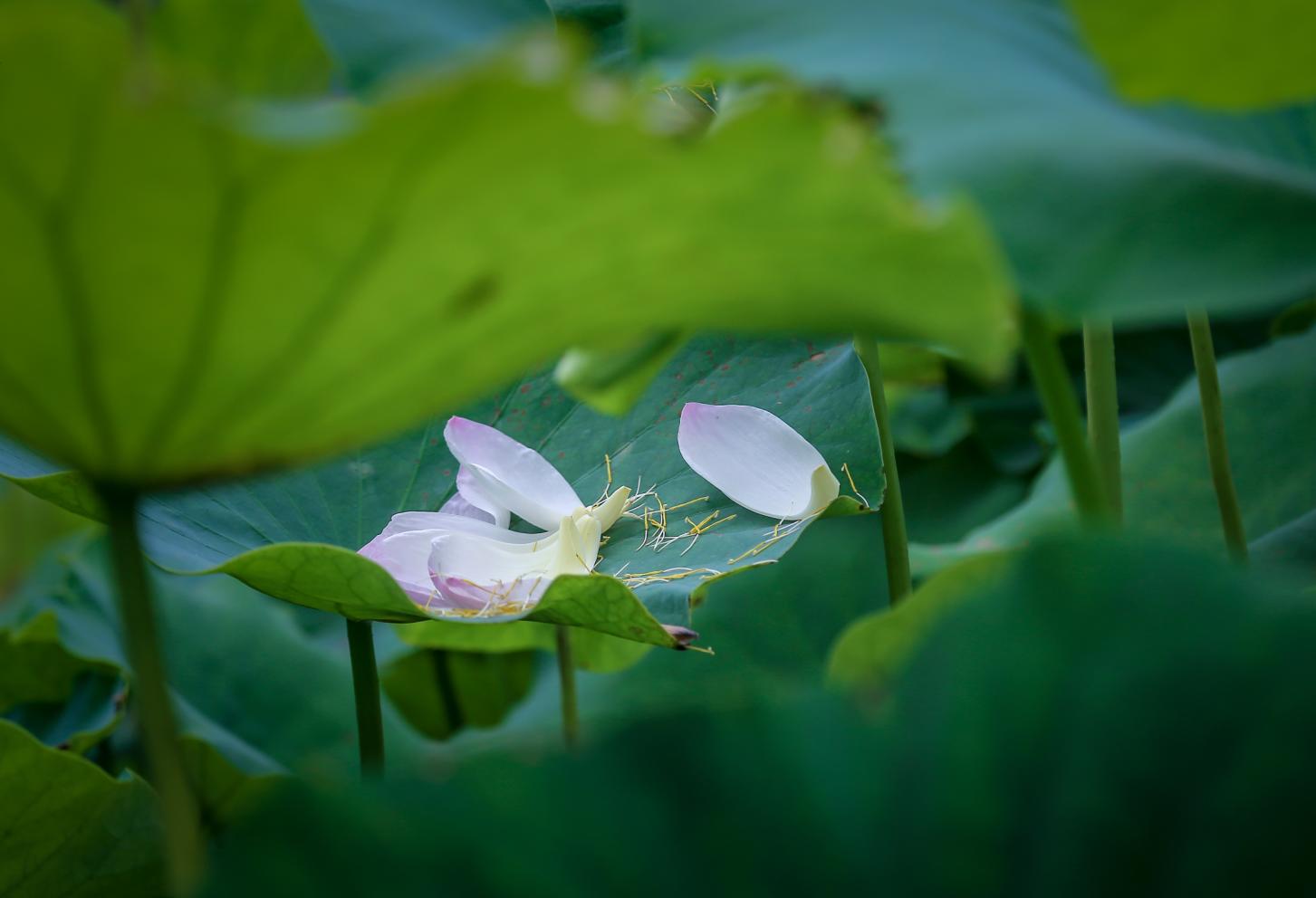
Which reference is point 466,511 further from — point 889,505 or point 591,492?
point 889,505

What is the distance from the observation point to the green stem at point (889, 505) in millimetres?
494

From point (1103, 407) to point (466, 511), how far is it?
314 millimetres

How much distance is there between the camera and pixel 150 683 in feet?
0.76

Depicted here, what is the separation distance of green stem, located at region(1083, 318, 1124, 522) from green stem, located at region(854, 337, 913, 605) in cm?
11

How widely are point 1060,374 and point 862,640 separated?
0.10 metres

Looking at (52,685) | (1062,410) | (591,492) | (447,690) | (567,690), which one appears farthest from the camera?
(447,690)

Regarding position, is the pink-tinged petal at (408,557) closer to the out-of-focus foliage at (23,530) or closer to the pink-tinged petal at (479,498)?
the pink-tinged petal at (479,498)

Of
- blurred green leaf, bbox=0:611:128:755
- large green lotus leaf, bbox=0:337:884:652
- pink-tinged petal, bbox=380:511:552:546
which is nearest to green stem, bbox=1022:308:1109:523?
large green lotus leaf, bbox=0:337:884:652

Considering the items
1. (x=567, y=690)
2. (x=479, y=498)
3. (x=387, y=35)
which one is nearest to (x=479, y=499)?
(x=479, y=498)

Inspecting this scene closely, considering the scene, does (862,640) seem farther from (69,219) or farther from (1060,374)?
(69,219)

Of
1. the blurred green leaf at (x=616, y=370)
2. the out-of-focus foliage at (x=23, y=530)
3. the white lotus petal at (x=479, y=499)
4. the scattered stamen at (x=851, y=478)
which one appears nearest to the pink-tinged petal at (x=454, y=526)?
the white lotus petal at (x=479, y=499)

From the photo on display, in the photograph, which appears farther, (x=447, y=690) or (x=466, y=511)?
(x=447, y=690)

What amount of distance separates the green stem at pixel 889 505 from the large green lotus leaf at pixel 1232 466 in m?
0.16

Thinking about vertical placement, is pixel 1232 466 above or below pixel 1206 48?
below
